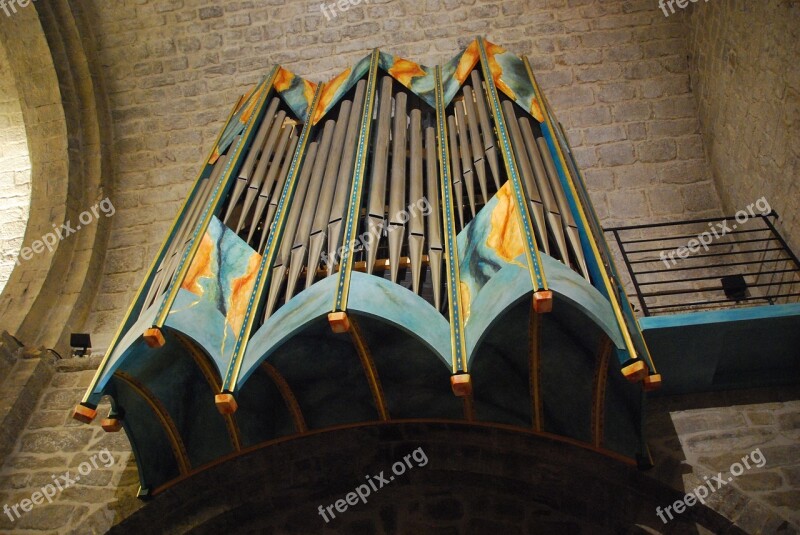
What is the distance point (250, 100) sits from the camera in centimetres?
741

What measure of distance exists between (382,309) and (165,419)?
1.70 m

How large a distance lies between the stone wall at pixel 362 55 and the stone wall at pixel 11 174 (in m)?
0.90

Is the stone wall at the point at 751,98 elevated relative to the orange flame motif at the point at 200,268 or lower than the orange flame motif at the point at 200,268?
elevated

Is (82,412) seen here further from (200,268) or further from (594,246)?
(594,246)

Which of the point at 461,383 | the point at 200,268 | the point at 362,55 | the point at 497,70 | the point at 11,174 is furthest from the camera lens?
the point at 362,55

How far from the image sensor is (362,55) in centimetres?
859

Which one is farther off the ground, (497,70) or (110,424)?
(497,70)

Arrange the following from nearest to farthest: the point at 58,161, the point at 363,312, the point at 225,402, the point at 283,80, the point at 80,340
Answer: the point at 225,402 < the point at 363,312 < the point at 80,340 < the point at 283,80 < the point at 58,161

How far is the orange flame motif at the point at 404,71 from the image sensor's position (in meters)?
7.23

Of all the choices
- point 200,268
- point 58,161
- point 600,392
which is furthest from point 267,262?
point 58,161

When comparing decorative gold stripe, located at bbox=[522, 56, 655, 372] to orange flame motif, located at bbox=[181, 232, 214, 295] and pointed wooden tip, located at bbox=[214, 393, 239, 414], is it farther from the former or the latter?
orange flame motif, located at bbox=[181, 232, 214, 295]

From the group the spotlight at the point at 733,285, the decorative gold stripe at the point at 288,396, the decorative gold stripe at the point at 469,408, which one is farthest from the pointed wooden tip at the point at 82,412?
the spotlight at the point at 733,285

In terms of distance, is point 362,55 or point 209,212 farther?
point 362,55

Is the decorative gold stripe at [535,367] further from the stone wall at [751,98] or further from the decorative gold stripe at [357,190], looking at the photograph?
the stone wall at [751,98]
